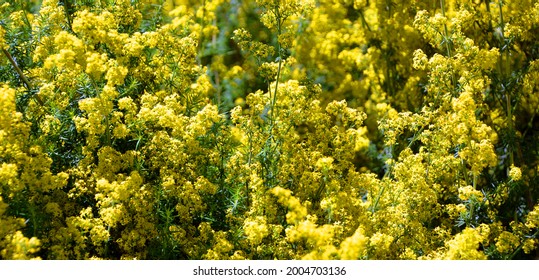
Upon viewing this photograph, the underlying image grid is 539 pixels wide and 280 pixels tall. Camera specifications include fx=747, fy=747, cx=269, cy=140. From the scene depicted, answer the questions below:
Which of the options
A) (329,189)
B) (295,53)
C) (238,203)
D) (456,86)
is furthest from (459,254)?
(295,53)

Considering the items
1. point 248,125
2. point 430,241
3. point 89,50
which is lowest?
point 430,241

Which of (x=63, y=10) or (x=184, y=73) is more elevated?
(x=63, y=10)

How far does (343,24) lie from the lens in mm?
6324

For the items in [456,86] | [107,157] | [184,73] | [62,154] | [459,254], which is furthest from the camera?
[456,86]

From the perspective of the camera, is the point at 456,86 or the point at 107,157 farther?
the point at 456,86

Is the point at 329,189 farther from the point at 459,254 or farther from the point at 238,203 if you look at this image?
the point at 459,254

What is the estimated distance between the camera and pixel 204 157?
366 centimetres

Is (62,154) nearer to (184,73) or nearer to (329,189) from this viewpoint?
(184,73)

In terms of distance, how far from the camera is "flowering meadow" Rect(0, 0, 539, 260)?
126 inches

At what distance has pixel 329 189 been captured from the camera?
3.43 meters

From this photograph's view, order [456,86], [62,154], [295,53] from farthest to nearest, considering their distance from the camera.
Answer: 1. [295,53]
2. [456,86]
3. [62,154]

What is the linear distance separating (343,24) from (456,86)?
2.23m

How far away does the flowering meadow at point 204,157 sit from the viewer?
3207 millimetres

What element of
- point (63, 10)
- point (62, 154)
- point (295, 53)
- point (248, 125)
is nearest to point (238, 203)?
point (248, 125)
